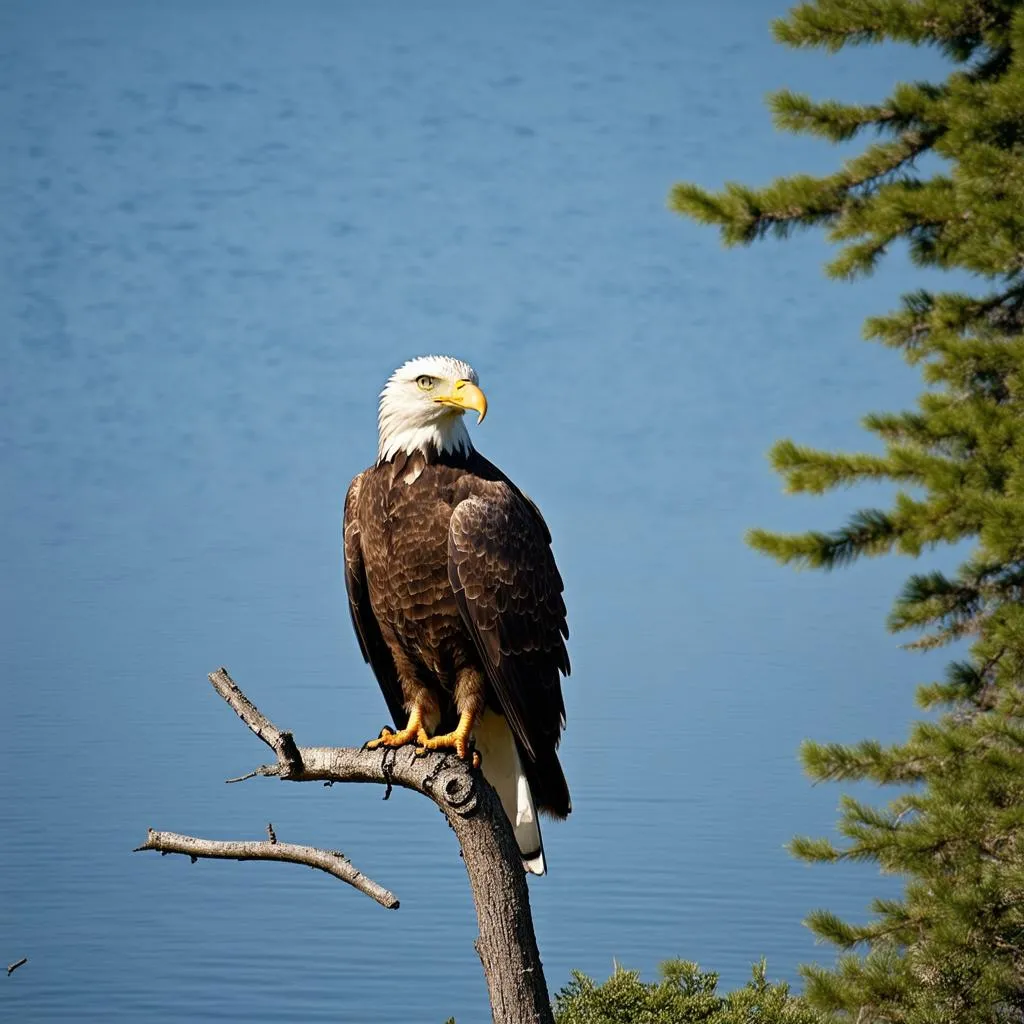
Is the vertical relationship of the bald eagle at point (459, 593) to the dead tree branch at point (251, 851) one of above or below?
above

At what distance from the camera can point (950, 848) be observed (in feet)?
17.3

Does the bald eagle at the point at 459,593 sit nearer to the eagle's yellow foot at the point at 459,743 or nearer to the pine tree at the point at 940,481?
the eagle's yellow foot at the point at 459,743

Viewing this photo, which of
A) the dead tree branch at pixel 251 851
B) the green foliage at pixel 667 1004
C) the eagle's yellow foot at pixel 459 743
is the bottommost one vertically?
the green foliage at pixel 667 1004

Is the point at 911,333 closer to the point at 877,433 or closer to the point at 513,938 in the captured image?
the point at 877,433

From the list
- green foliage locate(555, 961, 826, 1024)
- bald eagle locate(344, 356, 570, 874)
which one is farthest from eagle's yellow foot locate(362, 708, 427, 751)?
green foliage locate(555, 961, 826, 1024)

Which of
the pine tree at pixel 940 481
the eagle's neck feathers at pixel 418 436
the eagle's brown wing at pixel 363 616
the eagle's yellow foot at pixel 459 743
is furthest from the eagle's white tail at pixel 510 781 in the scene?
the pine tree at pixel 940 481

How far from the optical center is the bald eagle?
3850 millimetres

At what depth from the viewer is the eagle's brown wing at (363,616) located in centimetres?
405

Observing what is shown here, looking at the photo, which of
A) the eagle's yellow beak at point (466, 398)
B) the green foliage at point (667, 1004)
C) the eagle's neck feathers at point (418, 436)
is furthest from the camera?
the green foliage at point (667, 1004)

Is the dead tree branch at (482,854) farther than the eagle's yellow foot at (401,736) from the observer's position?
No

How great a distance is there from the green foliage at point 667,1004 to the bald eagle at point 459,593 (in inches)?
38.3

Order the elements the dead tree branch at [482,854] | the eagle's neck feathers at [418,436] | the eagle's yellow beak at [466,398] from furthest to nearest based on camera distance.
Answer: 1. the eagle's neck feathers at [418,436]
2. the eagle's yellow beak at [466,398]
3. the dead tree branch at [482,854]

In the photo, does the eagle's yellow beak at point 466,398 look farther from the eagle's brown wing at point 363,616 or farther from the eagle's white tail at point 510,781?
the eagle's white tail at point 510,781

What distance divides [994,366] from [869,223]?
3.04 ft
